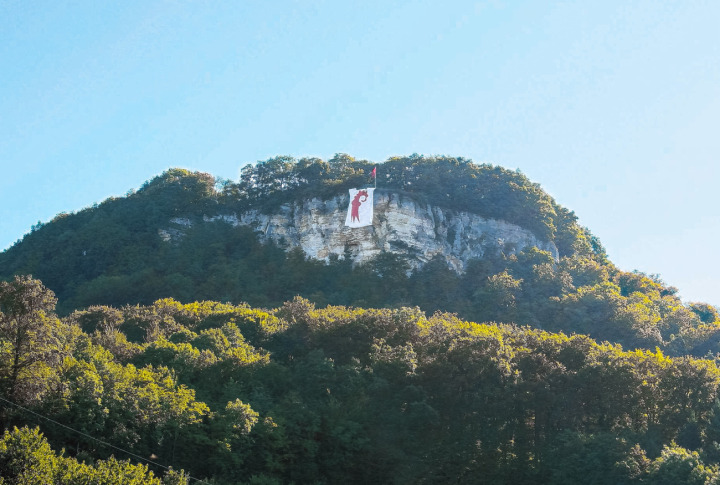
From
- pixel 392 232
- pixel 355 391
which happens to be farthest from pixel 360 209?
pixel 355 391

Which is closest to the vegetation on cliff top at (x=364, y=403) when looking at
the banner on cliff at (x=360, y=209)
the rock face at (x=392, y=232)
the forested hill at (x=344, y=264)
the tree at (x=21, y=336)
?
the tree at (x=21, y=336)

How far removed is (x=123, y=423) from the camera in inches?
1033

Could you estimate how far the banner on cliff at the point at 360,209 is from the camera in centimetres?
5700

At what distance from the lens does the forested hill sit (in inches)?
1972

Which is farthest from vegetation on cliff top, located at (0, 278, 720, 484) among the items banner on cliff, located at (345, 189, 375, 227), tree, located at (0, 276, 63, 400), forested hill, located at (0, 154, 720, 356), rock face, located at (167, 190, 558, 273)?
banner on cliff, located at (345, 189, 375, 227)

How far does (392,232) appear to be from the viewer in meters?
56.7

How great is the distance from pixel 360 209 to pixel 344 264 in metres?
4.78

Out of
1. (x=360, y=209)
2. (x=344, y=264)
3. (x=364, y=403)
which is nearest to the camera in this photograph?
(x=364, y=403)

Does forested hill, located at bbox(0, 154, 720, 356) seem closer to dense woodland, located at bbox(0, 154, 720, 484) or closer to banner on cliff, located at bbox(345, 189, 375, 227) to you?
dense woodland, located at bbox(0, 154, 720, 484)

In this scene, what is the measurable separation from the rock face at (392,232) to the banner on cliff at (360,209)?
0.56 meters

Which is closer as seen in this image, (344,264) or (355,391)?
(355,391)

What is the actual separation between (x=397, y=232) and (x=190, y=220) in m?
18.3

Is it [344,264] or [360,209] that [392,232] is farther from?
[344,264]

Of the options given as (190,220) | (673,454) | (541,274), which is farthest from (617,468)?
(190,220)
